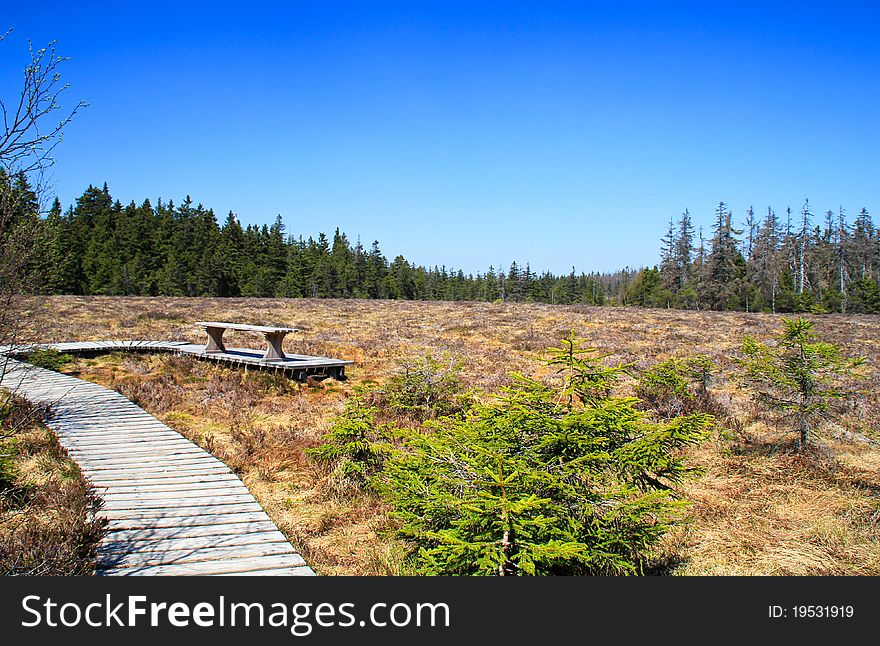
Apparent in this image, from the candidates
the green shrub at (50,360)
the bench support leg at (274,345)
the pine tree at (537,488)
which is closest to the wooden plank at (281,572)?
the pine tree at (537,488)

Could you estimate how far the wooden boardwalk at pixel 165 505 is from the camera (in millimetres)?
3984

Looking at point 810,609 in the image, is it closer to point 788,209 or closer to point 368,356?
point 368,356

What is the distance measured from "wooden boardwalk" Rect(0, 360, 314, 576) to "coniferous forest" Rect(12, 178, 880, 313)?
157 feet

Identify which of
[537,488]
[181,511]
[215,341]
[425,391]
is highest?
[215,341]

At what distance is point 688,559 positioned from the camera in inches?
188

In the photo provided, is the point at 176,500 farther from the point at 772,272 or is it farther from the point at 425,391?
the point at 772,272

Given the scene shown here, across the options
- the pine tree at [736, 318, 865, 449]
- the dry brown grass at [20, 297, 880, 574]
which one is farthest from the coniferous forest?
the pine tree at [736, 318, 865, 449]

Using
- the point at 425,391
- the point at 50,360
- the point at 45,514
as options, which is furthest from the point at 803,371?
the point at 50,360

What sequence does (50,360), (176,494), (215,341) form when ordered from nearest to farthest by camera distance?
(176,494) < (50,360) < (215,341)

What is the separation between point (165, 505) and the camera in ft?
16.5

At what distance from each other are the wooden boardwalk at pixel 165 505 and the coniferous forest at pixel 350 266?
4772 cm

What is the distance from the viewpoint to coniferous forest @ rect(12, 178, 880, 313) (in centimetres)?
5347

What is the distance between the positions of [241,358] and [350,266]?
194 ft

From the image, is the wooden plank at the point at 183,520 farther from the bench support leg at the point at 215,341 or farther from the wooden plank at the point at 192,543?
the bench support leg at the point at 215,341
